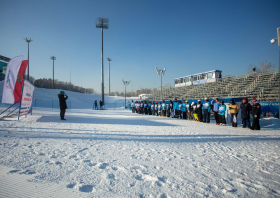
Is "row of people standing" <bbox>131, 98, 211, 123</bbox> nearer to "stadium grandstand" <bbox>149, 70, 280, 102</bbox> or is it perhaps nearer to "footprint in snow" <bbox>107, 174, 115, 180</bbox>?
"footprint in snow" <bbox>107, 174, 115, 180</bbox>

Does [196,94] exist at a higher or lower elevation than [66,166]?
higher

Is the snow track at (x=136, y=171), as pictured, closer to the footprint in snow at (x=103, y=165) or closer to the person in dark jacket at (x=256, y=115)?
the footprint in snow at (x=103, y=165)

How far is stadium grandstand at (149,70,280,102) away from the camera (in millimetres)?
16078

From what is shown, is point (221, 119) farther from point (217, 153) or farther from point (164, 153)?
point (164, 153)

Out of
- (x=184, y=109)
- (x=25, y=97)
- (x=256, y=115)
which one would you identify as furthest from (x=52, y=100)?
(x=256, y=115)

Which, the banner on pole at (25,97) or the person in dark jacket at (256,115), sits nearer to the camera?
the person in dark jacket at (256,115)

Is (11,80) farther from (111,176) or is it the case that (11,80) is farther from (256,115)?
(256,115)

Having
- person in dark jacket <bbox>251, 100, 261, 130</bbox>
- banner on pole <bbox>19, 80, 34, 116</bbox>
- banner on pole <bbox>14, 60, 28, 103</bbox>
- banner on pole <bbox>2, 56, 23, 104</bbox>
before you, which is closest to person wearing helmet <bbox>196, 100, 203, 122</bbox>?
person in dark jacket <bbox>251, 100, 261, 130</bbox>

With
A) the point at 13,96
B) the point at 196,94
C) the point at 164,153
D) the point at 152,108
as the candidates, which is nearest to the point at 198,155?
the point at 164,153

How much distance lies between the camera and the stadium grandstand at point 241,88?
16.1 metres

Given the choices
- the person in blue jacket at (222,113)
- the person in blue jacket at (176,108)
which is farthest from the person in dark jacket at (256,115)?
the person in blue jacket at (176,108)

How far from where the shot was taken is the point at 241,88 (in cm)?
2184

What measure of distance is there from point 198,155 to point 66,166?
9.72 ft

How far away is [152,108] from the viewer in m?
16.0
